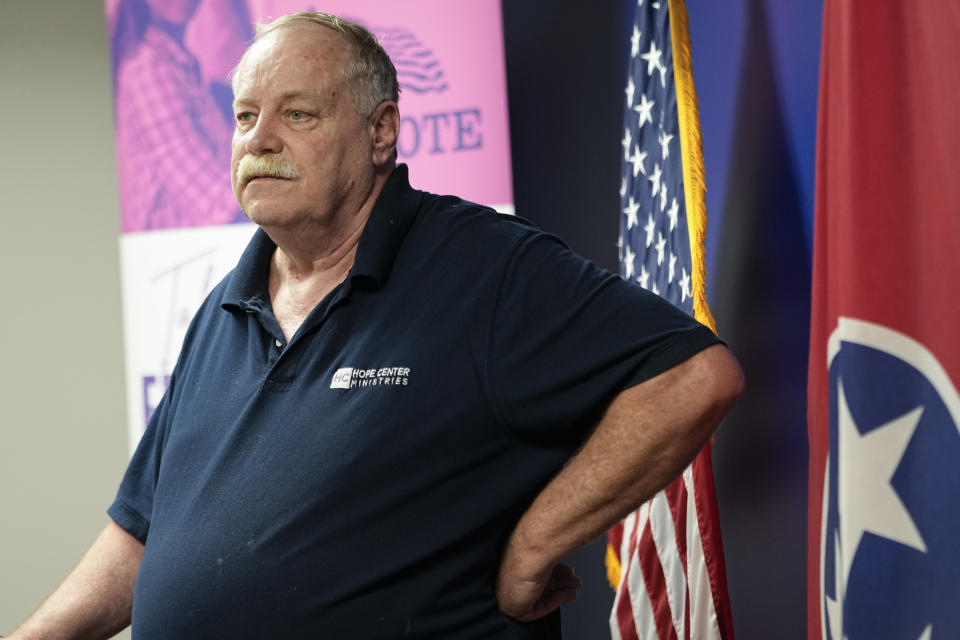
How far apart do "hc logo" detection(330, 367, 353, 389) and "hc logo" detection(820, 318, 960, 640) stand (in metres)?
0.57

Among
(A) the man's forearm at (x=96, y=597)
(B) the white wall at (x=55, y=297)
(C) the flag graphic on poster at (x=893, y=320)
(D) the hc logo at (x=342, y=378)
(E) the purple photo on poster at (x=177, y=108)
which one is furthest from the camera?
(B) the white wall at (x=55, y=297)

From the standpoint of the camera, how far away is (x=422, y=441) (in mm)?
1256

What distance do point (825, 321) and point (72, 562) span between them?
303 centimetres

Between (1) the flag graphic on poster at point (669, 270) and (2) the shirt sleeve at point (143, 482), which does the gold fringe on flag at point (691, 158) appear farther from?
(2) the shirt sleeve at point (143, 482)

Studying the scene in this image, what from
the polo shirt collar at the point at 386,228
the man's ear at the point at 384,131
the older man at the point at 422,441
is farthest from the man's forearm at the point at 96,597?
the man's ear at the point at 384,131

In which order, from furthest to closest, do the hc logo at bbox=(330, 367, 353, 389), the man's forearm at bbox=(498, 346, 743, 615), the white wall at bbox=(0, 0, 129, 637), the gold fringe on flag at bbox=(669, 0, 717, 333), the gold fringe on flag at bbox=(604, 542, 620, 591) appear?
1. the white wall at bbox=(0, 0, 129, 637)
2. the gold fringe on flag at bbox=(604, 542, 620, 591)
3. the gold fringe on flag at bbox=(669, 0, 717, 333)
4. the hc logo at bbox=(330, 367, 353, 389)
5. the man's forearm at bbox=(498, 346, 743, 615)

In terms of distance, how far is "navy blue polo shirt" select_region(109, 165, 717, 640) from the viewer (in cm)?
123

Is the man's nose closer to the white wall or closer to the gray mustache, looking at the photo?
the gray mustache

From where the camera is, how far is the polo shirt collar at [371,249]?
138 centimetres

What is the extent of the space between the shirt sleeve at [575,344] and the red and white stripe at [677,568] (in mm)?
727

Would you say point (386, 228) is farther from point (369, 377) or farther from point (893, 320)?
point (893, 320)

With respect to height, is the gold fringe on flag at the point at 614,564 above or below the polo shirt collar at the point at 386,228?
below

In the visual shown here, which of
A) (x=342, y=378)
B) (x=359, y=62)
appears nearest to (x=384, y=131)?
(x=359, y=62)

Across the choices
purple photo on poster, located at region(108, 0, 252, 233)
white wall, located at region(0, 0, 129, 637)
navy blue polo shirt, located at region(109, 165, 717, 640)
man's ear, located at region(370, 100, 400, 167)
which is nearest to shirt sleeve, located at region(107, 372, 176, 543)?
navy blue polo shirt, located at region(109, 165, 717, 640)
